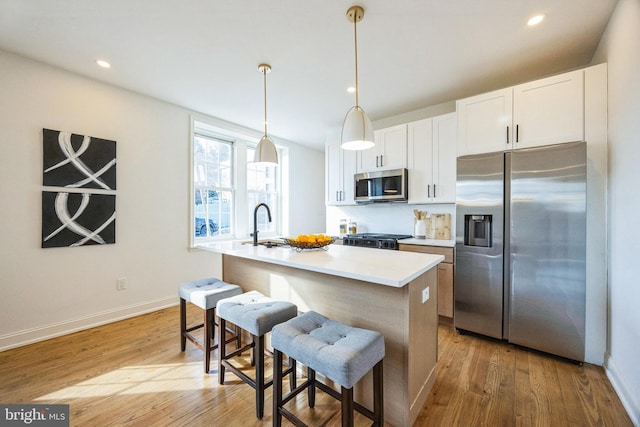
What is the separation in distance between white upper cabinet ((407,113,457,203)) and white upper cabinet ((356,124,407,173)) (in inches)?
3.8

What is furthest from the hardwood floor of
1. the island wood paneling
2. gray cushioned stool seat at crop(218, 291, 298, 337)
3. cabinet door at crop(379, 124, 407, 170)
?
cabinet door at crop(379, 124, 407, 170)

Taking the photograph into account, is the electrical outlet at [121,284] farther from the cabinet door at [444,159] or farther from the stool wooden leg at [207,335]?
the cabinet door at [444,159]

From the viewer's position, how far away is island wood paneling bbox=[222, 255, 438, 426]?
144 centimetres

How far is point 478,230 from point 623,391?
138 centimetres

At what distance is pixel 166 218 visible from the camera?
3395 millimetres

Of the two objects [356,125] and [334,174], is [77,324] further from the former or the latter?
[334,174]

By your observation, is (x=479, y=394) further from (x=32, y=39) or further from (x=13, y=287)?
(x=32, y=39)

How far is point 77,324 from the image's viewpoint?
8.78ft

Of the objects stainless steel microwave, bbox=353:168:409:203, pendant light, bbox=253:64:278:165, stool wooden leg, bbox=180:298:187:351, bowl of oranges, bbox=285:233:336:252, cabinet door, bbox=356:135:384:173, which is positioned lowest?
stool wooden leg, bbox=180:298:187:351

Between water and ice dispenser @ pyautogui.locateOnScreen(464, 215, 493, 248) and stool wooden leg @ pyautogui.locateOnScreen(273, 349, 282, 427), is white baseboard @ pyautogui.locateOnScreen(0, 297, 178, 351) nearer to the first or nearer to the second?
stool wooden leg @ pyautogui.locateOnScreen(273, 349, 282, 427)

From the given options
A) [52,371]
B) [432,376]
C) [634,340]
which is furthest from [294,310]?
[634,340]

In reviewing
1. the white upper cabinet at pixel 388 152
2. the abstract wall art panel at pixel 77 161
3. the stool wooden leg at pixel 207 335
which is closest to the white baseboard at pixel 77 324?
the abstract wall art panel at pixel 77 161

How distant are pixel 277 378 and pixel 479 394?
1.39m

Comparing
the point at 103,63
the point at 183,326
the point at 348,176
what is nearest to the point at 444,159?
the point at 348,176
